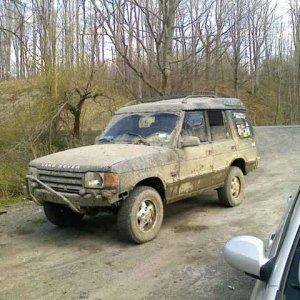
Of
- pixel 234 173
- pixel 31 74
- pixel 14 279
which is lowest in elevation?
pixel 14 279

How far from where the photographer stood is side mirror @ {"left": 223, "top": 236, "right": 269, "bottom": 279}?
2.29m

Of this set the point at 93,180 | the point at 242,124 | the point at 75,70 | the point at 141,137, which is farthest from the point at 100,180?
the point at 75,70

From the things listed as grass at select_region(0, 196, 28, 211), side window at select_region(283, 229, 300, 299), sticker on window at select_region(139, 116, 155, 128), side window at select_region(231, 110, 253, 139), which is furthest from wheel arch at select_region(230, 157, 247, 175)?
side window at select_region(283, 229, 300, 299)

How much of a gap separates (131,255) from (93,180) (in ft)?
3.54

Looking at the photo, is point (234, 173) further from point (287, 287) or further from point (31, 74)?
point (31, 74)

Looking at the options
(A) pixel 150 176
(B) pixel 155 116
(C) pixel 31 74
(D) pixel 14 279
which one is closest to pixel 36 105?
(C) pixel 31 74

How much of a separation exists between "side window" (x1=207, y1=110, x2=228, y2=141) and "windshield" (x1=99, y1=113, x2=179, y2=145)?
0.98 meters

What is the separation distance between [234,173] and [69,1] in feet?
49.4

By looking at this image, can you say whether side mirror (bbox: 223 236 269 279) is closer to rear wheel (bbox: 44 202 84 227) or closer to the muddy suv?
the muddy suv

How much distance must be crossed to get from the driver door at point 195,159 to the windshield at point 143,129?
26 centimetres

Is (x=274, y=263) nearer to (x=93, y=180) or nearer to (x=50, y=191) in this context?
(x=93, y=180)

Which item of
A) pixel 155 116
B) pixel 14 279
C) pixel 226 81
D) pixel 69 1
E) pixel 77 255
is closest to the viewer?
pixel 14 279

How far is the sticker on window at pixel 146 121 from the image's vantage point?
23.1 ft

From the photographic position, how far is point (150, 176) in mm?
6094
